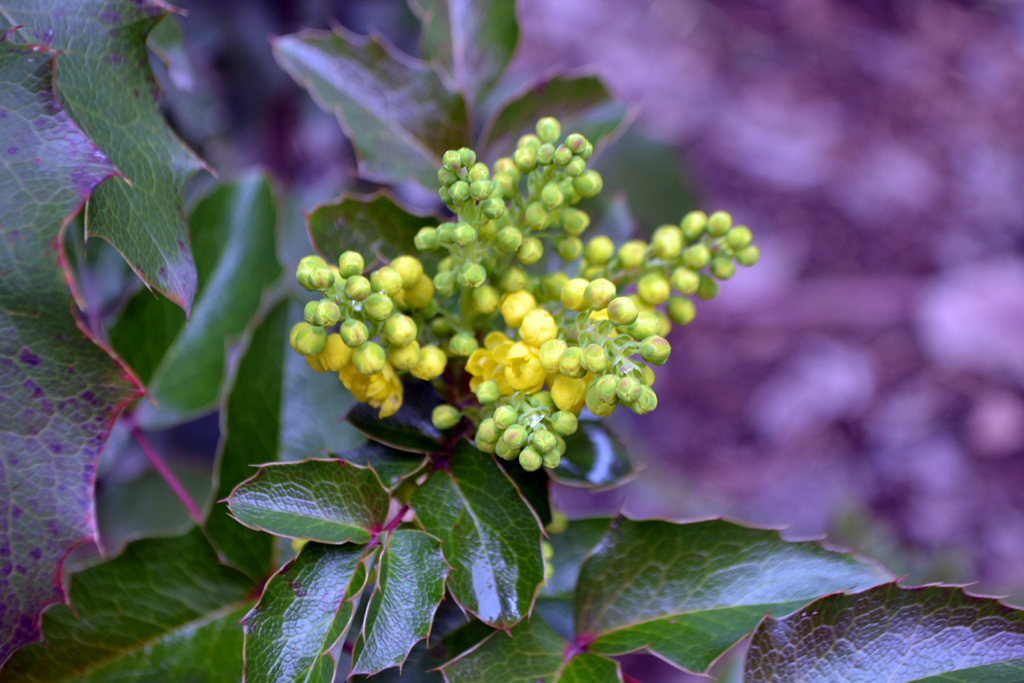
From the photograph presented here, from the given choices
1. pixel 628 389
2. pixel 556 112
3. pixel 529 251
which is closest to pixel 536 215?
pixel 529 251

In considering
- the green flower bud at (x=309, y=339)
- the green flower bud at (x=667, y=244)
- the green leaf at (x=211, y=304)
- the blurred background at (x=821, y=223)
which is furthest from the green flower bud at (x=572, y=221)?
the blurred background at (x=821, y=223)

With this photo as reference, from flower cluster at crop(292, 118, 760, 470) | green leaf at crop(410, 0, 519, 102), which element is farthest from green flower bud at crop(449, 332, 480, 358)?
green leaf at crop(410, 0, 519, 102)

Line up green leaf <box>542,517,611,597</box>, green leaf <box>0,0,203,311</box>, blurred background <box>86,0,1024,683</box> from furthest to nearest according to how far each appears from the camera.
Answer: blurred background <box>86,0,1024,683</box> < green leaf <box>542,517,611,597</box> < green leaf <box>0,0,203,311</box>

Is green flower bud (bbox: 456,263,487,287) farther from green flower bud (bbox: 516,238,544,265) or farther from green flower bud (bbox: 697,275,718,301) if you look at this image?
green flower bud (bbox: 697,275,718,301)

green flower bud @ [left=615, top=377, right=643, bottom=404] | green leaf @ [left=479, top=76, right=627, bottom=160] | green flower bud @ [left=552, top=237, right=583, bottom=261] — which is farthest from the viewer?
green leaf @ [left=479, top=76, right=627, bottom=160]

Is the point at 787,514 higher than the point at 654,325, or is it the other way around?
the point at 787,514

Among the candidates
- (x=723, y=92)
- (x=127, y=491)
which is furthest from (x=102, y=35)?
(x=723, y=92)

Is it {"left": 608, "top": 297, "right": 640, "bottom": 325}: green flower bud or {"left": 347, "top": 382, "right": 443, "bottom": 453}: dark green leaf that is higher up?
{"left": 608, "top": 297, "right": 640, "bottom": 325}: green flower bud

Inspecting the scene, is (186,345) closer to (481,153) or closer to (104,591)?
(104,591)
